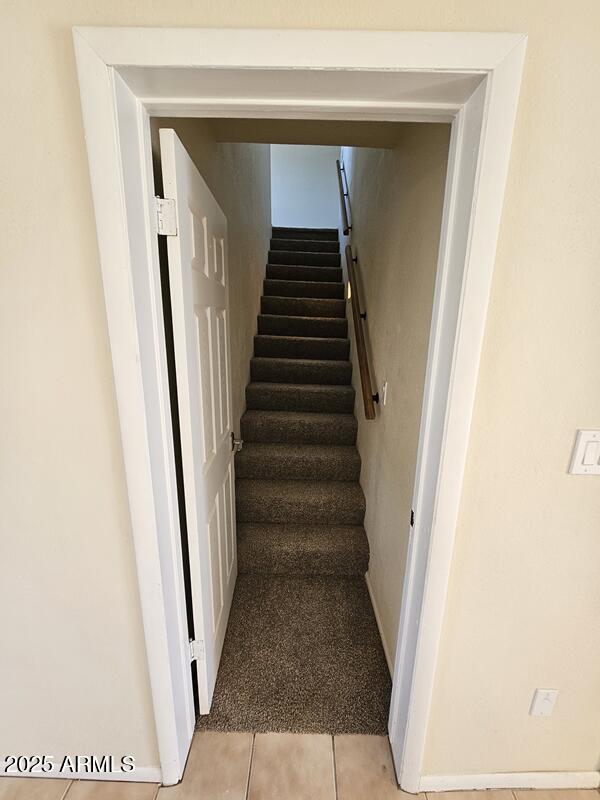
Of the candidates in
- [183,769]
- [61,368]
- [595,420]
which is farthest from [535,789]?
[61,368]

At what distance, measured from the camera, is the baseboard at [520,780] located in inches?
48.3

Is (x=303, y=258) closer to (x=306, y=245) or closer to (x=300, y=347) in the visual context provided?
(x=306, y=245)

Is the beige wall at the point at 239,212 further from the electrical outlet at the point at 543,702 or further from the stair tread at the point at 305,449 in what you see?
the electrical outlet at the point at 543,702

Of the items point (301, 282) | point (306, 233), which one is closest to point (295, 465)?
point (301, 282)

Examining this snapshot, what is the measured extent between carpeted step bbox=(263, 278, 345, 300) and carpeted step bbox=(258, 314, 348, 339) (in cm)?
43

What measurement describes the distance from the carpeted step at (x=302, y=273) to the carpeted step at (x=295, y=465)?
2.12 meters

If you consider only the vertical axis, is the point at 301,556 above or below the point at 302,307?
below

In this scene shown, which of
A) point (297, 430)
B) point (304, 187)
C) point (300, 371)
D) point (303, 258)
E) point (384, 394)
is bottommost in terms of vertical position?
point (297, 430)

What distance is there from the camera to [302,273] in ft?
12.8

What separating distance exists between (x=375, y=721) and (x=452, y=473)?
3.73 feet

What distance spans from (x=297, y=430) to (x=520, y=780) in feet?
6.33

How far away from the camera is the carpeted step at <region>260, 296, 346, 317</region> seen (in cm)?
351

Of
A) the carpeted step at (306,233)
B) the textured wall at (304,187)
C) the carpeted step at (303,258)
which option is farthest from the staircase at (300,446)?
the textured wall at (304,187)

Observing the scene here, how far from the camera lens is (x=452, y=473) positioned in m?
0.94
